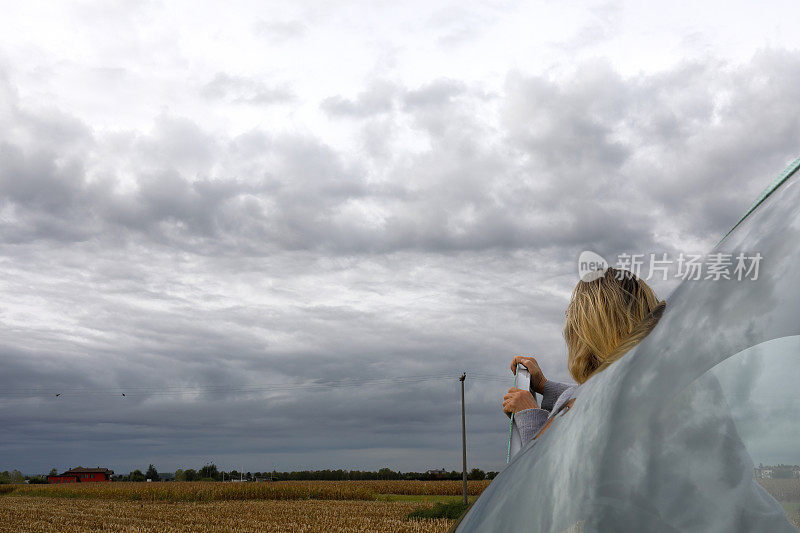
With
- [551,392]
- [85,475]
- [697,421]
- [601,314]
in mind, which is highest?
[601,314]

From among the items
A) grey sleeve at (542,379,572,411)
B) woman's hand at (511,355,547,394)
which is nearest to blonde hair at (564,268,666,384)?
woman's hand at (511,355,547,394)

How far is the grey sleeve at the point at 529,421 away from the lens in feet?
6.74

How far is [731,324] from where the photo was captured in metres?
0.93

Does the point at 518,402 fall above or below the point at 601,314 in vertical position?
below

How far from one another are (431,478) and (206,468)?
1496 inches

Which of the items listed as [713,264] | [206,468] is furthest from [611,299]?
[206,468]

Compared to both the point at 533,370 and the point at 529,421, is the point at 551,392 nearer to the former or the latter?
the point at 533,370

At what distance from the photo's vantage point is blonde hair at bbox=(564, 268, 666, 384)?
2125 millimetres

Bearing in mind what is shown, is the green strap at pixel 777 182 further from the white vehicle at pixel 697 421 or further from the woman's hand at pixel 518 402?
the woman's hand at pixel 518 402

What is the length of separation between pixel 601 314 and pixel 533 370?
29.0 inches

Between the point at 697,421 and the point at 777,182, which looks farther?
the point at 777,182

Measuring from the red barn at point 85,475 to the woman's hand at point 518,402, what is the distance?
13922cm

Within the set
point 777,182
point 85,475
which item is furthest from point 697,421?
point 85,475

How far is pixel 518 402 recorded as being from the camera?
245cm
